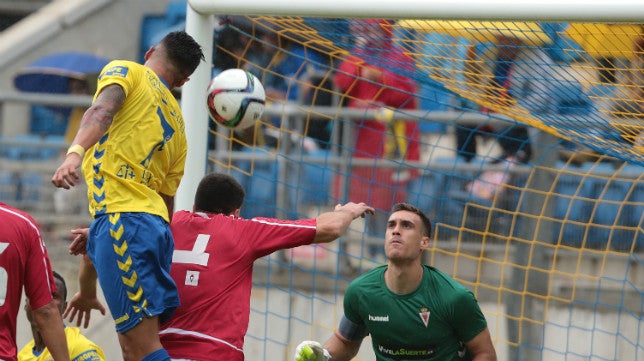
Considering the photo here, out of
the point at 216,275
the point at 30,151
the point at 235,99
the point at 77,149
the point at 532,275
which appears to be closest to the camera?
the point at 77,149

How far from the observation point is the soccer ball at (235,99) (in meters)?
5.62

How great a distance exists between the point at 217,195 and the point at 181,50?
2.63 feet

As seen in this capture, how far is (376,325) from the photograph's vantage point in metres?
6.21

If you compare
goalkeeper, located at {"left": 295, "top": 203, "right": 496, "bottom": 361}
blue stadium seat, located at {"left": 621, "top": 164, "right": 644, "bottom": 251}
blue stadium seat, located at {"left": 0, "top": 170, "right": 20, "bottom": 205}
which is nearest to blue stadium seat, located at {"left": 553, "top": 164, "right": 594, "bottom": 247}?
blue stadium seat, located at {"left": 621, "top": 164, "right": 644, "bottom": 251}

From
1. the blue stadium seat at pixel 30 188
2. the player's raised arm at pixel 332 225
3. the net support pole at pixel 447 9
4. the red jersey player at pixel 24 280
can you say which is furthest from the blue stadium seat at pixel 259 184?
the red jersey player at pixel 24 280

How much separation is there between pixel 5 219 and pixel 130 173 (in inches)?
22.8

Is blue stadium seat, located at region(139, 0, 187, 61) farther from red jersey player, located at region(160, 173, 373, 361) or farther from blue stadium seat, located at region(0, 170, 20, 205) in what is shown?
red jersey player, located at region(160, 173, 373, 361)

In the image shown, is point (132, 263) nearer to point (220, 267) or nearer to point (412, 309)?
point (220, 267)

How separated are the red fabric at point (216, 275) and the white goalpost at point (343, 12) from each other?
0.78 m

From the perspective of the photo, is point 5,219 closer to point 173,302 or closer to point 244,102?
point 173,302

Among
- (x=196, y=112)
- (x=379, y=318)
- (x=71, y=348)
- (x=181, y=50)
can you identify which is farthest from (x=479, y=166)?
(x=181, y=50)

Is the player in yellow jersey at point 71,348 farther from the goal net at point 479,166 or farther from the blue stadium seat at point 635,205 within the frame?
the blue stadium seat at point 635,205

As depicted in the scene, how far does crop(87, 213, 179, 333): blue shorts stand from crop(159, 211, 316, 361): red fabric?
316mm

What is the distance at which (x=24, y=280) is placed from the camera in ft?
16.8
